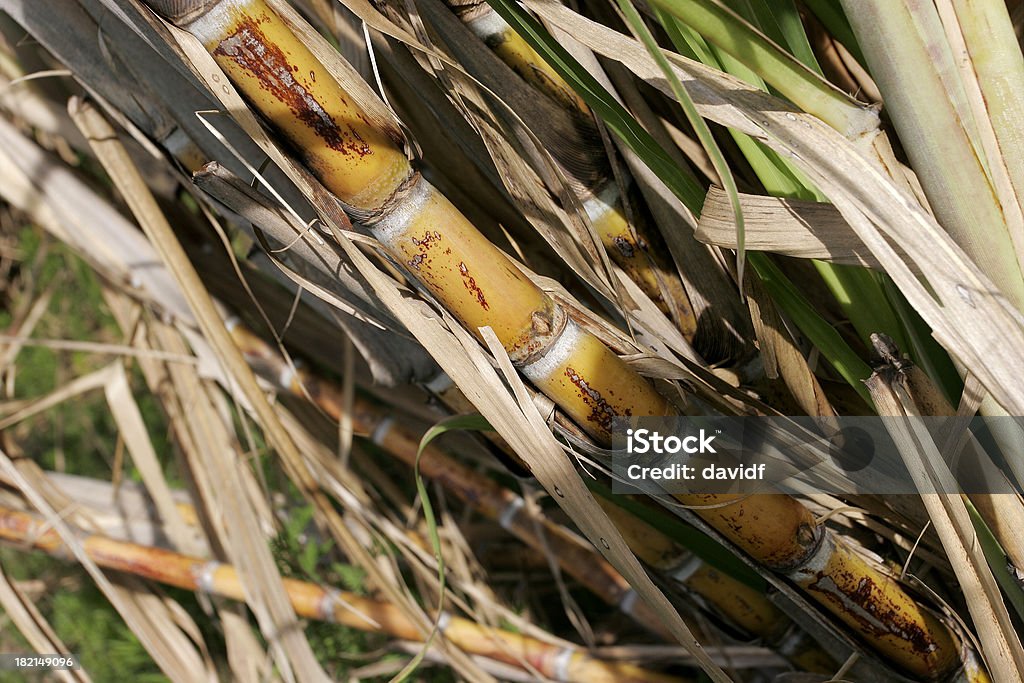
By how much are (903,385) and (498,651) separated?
0.59 metres

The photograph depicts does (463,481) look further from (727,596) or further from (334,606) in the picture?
(727,596)

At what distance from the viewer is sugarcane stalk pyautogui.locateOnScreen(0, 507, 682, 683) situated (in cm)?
89

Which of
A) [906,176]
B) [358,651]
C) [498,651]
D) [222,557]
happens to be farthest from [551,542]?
[906,176]

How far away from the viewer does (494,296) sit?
1.58 ft

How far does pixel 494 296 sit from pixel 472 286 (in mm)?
14

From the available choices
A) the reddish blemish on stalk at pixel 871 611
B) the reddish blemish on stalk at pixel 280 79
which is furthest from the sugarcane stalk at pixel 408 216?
the reddish blemish on stalk at pixel 871 611

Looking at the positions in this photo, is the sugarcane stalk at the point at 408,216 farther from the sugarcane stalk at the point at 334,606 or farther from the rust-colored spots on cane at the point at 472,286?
the sugarcane stalk at the point at 334,606

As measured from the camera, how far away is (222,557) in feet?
3.49

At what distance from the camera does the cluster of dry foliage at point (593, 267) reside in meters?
0.41

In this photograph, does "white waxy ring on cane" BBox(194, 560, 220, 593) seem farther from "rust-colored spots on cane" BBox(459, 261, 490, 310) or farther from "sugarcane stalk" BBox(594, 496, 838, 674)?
"rust-colored spots on cane" BBox(459, 261, 490, 310)

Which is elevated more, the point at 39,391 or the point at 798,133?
the point at 798,133

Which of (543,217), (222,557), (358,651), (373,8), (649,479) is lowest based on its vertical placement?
(358,651)

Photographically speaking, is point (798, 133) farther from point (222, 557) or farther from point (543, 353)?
point (222, 557)

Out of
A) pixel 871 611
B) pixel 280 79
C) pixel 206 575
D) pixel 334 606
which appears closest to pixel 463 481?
pixel 334 606
